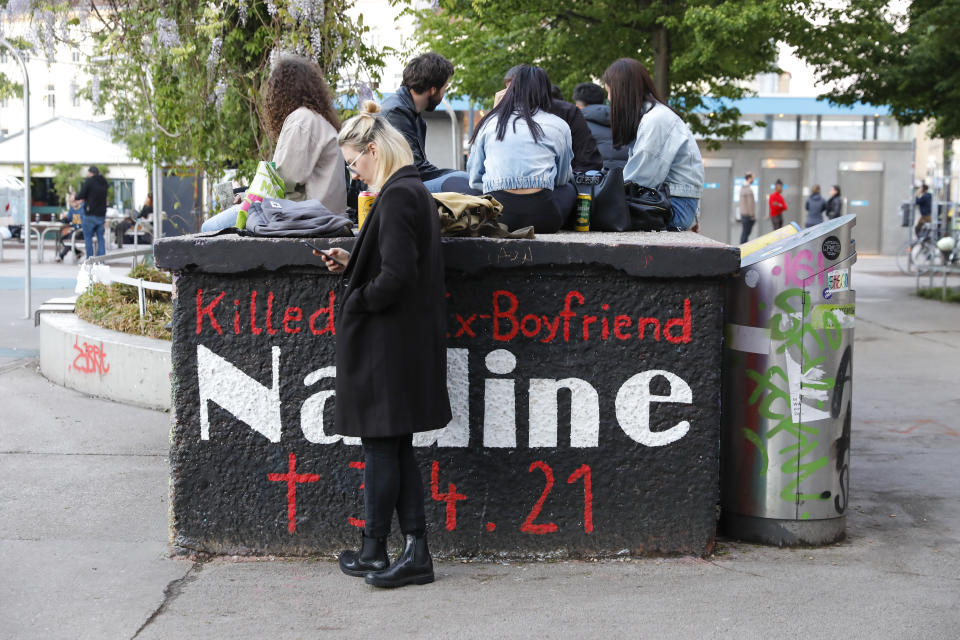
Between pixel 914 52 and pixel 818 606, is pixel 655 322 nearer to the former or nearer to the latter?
pixel 818 606

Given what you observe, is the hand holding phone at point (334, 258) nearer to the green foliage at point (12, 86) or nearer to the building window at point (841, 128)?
the green foliage at point (12, 86)

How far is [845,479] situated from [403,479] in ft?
6.04

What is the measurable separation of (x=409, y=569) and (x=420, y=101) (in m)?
3.23

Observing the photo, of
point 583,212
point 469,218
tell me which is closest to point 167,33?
point 583,212

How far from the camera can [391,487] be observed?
4.03m

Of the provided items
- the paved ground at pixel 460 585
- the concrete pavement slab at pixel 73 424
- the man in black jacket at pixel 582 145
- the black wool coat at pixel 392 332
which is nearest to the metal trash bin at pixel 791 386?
the paved ground at pixel 460 585

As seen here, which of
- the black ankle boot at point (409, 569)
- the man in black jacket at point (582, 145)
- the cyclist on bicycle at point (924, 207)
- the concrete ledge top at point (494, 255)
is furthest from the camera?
the cyclist on bicycle at point (924, 207)

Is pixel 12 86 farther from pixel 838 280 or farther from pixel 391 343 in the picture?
pixel 838 280

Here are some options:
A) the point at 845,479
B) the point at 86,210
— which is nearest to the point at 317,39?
the point at 845,479

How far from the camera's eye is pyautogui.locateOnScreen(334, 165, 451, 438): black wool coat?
3918mm

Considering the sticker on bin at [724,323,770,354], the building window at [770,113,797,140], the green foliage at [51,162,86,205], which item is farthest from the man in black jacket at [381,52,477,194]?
the green foliage at [51,162,86,205]

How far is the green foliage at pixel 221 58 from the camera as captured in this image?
8438 mm

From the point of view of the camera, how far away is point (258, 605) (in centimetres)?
386

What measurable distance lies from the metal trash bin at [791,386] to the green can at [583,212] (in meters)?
1.18
